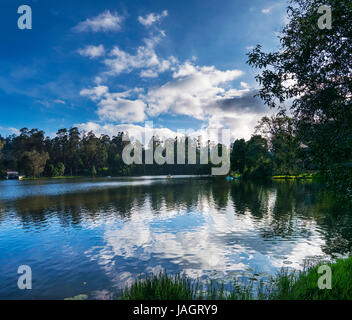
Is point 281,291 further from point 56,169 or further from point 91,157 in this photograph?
point 91,157

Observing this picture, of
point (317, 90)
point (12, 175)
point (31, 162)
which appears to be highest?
point (317, 90)

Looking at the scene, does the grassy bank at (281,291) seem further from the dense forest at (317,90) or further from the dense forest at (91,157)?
the dense forest at (91,157)

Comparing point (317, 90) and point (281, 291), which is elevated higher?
point (317, 90)

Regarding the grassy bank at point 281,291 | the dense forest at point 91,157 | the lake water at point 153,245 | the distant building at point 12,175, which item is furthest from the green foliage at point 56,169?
the grassy bank at point 281,291

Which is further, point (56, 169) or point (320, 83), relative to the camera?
point (56, 169)

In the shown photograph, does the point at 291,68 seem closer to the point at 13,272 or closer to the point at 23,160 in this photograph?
the point at 13,272

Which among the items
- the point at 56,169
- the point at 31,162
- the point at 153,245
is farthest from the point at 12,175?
the point at 153,245

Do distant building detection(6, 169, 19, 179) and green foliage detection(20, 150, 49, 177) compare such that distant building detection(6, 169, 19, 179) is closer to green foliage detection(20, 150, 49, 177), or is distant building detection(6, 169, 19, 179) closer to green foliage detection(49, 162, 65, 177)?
green foliage detection(20, 150, 49, 177)

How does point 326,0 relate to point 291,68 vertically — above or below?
above

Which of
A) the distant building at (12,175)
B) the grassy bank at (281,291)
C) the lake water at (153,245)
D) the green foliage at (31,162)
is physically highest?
the green foliage at (31,162)

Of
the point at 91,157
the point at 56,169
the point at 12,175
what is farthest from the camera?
the point at 91,157

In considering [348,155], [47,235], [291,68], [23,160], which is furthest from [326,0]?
[23,160]
